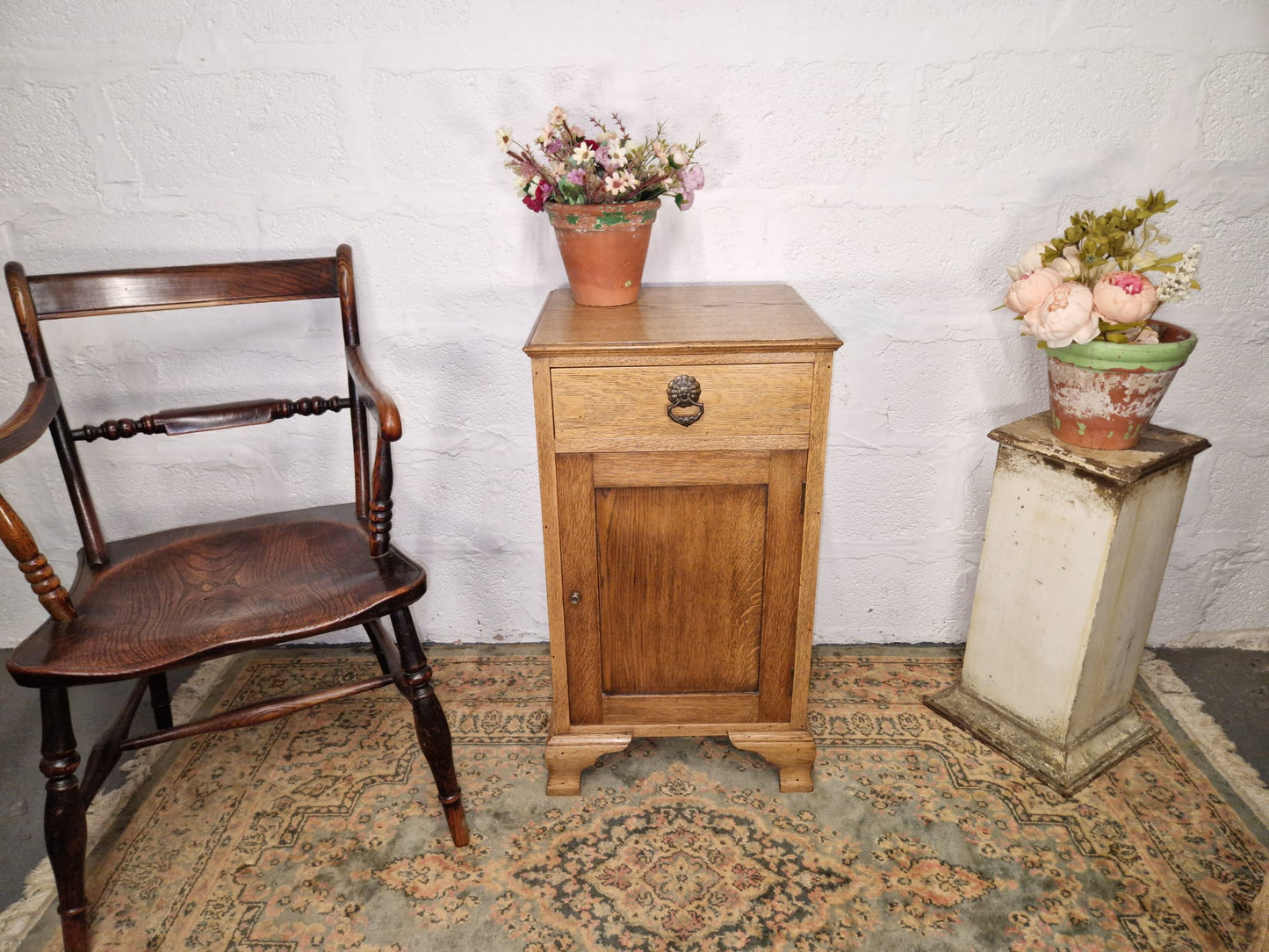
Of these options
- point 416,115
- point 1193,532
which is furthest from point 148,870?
point 1193,532

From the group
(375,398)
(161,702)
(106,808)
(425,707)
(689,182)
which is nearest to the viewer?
(375,398)

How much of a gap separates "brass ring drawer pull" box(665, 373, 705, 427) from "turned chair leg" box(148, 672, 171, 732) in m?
1.31

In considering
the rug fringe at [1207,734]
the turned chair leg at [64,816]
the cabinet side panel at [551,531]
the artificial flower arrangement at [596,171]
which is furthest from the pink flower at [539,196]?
the rug fringe at [1207,734]

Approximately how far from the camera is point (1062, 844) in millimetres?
1612

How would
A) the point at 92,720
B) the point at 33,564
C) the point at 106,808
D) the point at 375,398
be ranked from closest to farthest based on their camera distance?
the point at 33,564 → the point at 375,398 → the point at 106,808 → the point at 92,720

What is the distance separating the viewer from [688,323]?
5.07 feet

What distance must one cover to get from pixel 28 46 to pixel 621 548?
164 cm

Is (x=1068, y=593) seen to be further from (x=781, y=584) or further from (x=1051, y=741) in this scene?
(x=781, y=584)

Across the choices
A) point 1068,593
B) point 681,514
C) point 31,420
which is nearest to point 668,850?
point 681,514

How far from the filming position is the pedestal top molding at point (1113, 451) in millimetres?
1594

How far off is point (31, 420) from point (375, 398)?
1.87 ft

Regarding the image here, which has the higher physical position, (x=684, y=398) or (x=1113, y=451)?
(x=684, y=398)

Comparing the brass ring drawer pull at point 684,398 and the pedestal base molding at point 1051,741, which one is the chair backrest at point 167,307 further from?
the pedestal base molding at point 1051,741

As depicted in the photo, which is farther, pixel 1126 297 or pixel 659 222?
pixel 659 222
